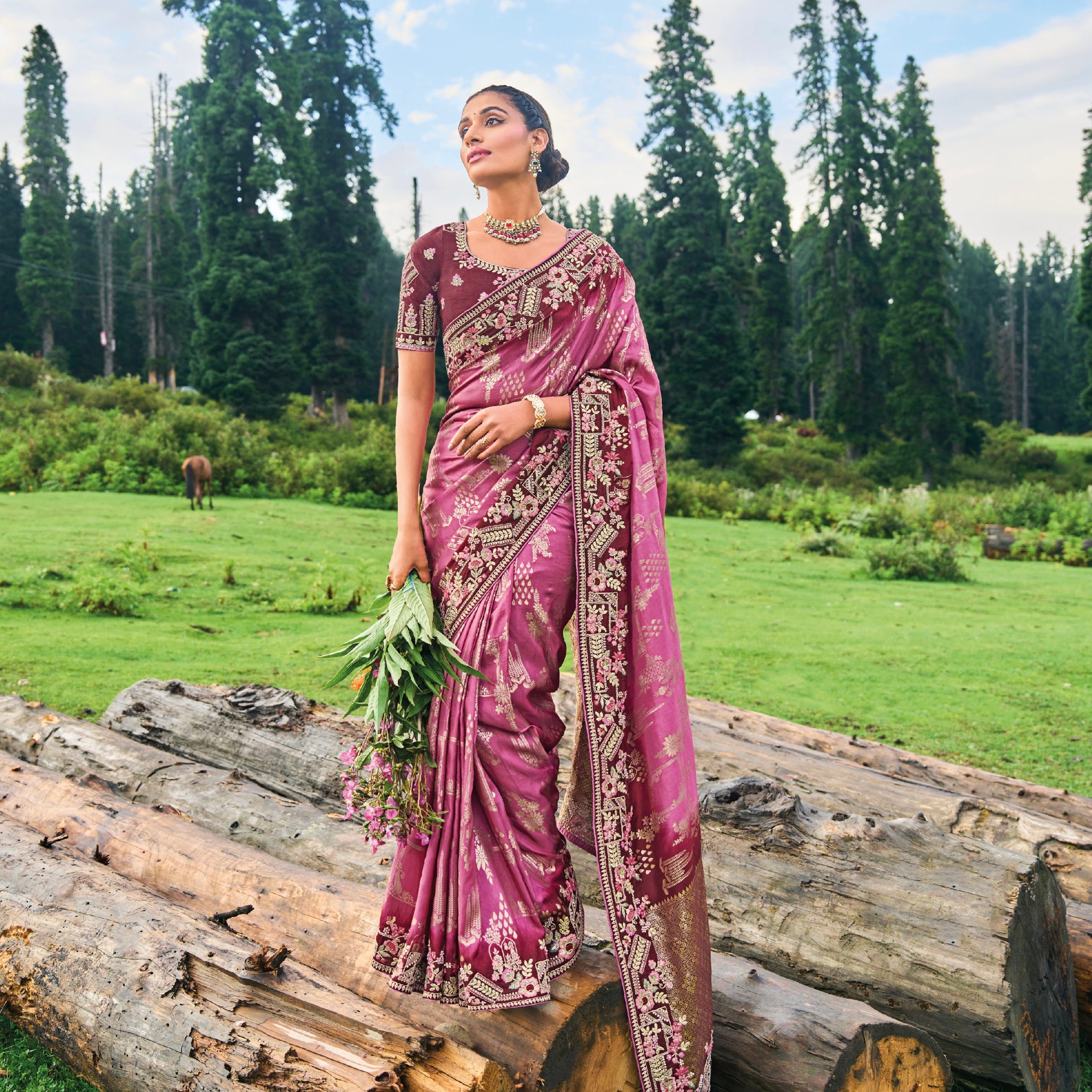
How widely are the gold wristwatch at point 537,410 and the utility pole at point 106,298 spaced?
41950mm

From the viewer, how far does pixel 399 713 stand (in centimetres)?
247

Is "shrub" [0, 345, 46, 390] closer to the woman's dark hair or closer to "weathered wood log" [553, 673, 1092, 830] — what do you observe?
"weathered wood log" [553, 673, 1092, 830]

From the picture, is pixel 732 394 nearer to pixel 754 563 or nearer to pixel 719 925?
pixel 754 563

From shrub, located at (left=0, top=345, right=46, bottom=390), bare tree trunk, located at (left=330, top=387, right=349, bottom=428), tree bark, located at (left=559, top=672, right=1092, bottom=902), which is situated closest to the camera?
tree bark, located at (left=559, top=672, right=1092, bottom=902)

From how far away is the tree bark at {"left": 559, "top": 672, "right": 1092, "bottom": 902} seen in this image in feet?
11.4

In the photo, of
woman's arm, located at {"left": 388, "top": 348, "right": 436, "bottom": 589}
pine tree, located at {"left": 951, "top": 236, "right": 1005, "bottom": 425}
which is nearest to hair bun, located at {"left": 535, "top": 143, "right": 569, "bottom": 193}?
woman's arm, located at {"left": 388, "top": 348, "right": 436, "bottom": 589}

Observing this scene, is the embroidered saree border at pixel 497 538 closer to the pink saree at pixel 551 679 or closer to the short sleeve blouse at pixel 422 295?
the pink saree at pixel 551 679

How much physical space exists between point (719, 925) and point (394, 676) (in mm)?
1340

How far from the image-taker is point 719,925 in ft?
9.62

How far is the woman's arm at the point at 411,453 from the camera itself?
2.64m

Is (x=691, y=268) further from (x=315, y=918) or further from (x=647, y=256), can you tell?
(x=315, y=918)

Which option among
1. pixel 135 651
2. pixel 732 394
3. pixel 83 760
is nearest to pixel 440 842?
pixel 83 760

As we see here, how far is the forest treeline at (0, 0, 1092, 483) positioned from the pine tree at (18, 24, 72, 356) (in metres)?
0.10

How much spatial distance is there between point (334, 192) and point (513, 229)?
1211 inches
